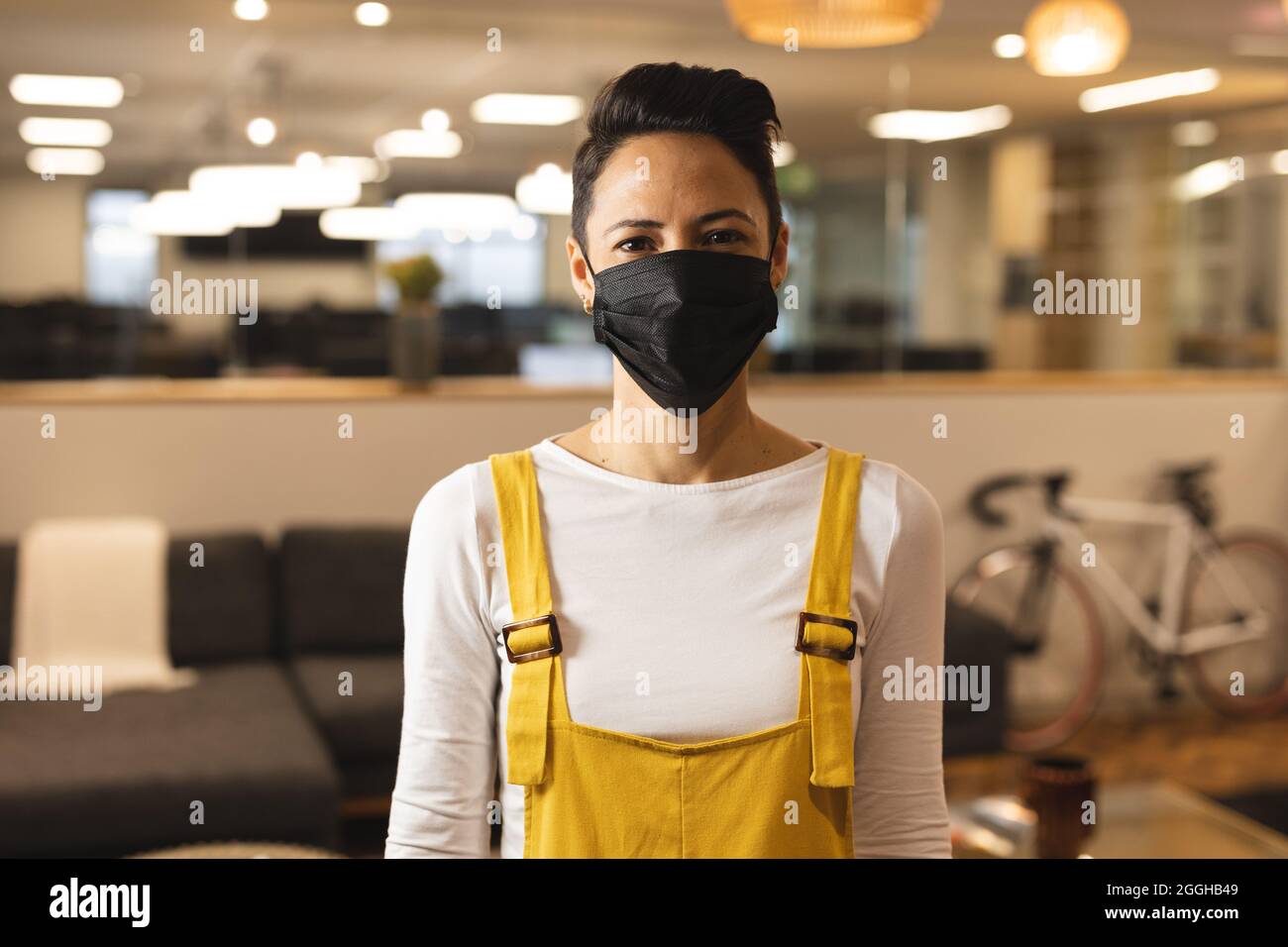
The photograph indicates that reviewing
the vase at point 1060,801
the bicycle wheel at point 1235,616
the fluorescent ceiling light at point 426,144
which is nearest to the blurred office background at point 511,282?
the fluorescent ceiling light at point 426,144

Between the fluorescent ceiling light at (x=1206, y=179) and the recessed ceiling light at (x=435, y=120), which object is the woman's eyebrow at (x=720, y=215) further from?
the fluorescent ceiling light at (x=1206, y=179)

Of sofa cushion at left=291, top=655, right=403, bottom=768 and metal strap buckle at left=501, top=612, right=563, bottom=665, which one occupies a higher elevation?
metal strap buckle at left=501, top=612, right=563, bottom=665

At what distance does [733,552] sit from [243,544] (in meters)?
1.69

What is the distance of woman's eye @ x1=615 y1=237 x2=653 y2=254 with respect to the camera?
81 centimetres

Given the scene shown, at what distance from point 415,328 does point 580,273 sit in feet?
5.02

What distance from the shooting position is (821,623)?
799 millimetres

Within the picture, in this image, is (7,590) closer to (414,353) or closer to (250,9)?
(414,353)

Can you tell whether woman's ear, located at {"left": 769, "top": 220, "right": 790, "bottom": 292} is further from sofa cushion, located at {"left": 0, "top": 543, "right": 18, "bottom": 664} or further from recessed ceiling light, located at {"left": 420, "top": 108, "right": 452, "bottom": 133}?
recessed ceiling light, located at {"left": 420, "top": 108, "right": 452, "bottom": 133}

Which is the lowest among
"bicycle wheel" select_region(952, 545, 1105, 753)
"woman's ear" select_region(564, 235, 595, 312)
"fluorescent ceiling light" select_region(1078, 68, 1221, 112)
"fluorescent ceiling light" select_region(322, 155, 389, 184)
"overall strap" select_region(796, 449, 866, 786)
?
"bicycle wheel" select_region(952, 545, 1105, 753)

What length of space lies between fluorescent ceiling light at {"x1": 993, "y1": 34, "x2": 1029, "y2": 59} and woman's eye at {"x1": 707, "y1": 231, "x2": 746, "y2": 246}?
4.19 m

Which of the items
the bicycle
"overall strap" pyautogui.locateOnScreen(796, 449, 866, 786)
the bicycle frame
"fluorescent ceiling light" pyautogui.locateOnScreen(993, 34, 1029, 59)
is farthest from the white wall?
"overall strap" pyautogui.locateOnScreen(796, 449, 866, 786)

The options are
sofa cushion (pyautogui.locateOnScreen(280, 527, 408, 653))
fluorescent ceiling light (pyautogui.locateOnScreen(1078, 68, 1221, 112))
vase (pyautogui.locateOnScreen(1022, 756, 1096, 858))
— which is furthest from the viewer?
fluorescent ceiling light (pyautogui.locateOnScreen(1078, 68, 1221, 112))

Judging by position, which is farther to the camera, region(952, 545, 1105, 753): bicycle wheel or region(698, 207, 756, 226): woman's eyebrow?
region(952, 545, 1105, 753): bicycle wheel
